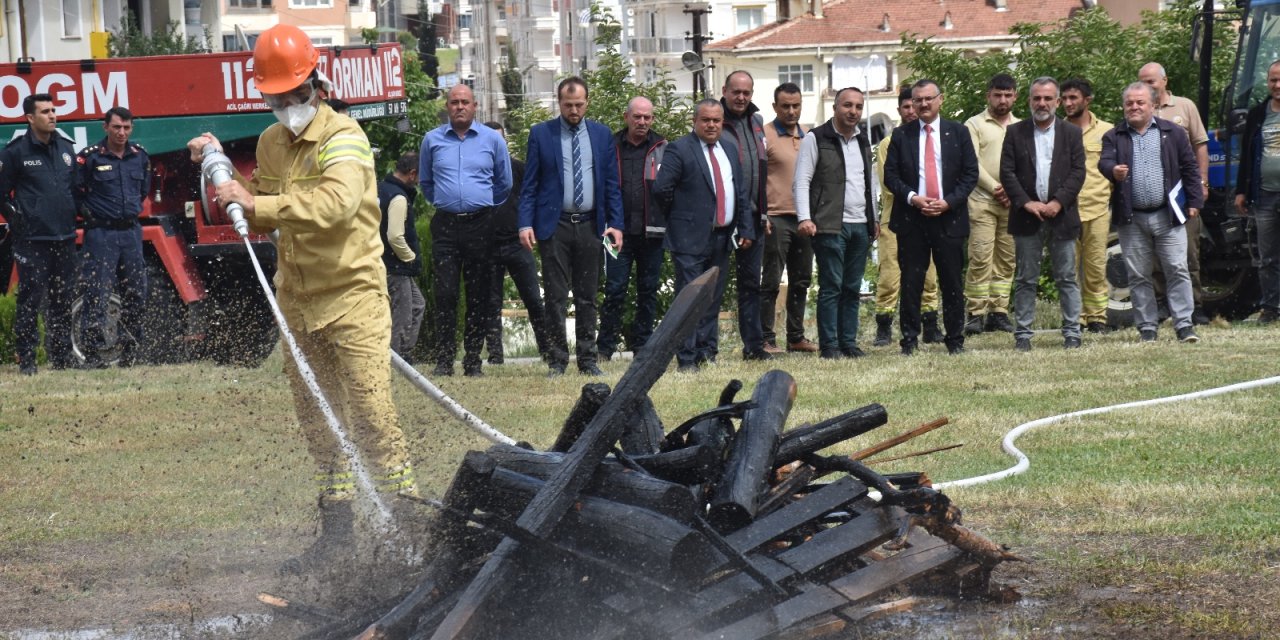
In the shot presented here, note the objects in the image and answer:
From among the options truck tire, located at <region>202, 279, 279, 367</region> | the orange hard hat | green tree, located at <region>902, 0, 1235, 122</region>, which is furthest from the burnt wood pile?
green tree, located at <region>902, 0, 1235, 122</region>

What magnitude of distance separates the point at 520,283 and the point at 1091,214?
16.9ft

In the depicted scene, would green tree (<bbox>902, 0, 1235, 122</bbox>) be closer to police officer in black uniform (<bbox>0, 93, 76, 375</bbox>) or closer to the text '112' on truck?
the text '112' on truck

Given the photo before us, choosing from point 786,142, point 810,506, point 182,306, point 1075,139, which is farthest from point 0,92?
point 810,506

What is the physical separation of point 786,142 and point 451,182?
3056mm

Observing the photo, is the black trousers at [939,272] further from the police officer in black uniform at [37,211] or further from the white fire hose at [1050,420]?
the police officer in black uniform at [37,211]

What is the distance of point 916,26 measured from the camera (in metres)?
82.2

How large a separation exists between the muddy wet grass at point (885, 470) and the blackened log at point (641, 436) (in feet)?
3.94

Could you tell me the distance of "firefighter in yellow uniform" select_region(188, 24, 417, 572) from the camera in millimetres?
6609

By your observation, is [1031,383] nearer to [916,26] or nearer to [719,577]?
[719,577]

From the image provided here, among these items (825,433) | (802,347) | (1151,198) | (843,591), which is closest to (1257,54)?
(1151,198)

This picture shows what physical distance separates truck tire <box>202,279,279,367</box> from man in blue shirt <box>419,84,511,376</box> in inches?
124

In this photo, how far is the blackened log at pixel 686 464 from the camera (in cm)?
574

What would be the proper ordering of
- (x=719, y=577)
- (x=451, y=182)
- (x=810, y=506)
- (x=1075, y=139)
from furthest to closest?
(x=1075, y=139), (x=451, y=182), (x=810, y=506), (x=719, y=577)

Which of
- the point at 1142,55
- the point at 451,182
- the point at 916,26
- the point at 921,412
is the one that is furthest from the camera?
the point at 916,26
